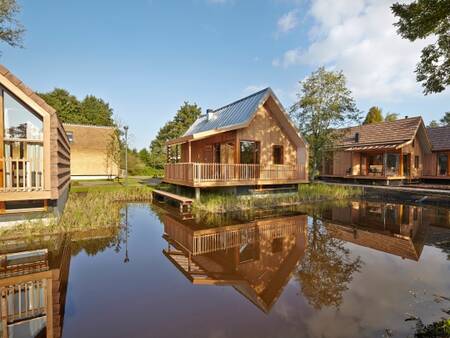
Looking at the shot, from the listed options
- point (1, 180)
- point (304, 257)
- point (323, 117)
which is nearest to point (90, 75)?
point (1, 180)

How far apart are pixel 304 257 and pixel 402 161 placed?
65.1 feet

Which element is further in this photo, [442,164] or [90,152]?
[90,152]

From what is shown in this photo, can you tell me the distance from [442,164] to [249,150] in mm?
19987

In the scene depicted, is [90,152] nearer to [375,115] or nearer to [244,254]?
[244,254]

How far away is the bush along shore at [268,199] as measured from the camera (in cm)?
1099

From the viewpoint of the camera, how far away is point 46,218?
7.52m

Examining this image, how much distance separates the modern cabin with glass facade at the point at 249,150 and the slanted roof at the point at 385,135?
20.9 ft

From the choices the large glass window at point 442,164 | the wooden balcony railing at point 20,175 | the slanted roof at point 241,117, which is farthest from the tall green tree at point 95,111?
the large glass window at point 442,164

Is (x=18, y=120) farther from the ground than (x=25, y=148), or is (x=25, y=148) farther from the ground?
(x=18, y=120)

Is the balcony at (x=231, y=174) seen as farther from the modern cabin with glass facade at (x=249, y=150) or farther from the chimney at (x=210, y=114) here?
the chimney at (x=210, y=114)

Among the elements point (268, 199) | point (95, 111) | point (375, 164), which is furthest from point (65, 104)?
point (375, 164)

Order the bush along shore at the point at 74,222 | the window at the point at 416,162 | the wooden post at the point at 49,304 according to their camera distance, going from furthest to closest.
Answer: the window at the point at 416,162 → the bush along shore at the point at 74,222 → the wooden post at the point at 49,304

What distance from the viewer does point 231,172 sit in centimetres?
1220

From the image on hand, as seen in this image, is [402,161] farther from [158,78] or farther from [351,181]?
[158,78]
